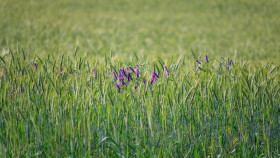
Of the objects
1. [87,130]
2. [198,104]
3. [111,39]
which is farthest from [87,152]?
[111,39]

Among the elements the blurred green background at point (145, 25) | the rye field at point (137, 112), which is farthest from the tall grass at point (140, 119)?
the blurred green background at point (145, 25)

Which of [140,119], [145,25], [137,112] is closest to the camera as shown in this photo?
[140,119]

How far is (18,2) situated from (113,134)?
14.6 metres

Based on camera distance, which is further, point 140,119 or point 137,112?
point 137,112

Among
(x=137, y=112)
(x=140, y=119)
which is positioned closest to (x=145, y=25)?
(x=137, y=112)

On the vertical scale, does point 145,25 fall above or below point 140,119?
above

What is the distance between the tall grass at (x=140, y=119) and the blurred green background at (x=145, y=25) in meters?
4.30

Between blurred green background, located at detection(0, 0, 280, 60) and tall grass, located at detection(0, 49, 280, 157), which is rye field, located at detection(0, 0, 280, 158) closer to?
tall grass, located at detection(0, 49, 280, 157)

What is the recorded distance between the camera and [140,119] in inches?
69.6

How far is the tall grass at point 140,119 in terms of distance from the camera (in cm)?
174

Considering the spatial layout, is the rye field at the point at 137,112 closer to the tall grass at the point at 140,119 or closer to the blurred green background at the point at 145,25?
the tall grass at the point at 140,119

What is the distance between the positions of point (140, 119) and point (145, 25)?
35.0 feet

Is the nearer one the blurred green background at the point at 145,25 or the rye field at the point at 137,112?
the rye field at the point at 137,112

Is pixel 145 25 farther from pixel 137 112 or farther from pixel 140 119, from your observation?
pixel 140 119
